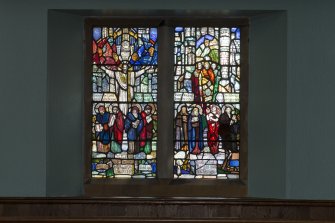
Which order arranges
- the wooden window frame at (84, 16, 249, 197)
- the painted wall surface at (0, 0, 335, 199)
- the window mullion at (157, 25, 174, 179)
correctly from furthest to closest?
1. the window mullion at (157, 25, 174, 179)
2. the wooden window frame at (84, 16, 249, 197)
3. the painted wall surface at (0, 0, 335, 199)

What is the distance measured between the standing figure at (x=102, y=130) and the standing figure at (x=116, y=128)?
4 cm

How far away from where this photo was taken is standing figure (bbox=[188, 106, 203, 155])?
6.76 m

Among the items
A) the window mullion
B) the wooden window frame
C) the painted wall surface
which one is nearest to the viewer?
the painted wall surface

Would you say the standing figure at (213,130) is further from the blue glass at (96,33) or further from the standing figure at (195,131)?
the blue glass at (96,33)

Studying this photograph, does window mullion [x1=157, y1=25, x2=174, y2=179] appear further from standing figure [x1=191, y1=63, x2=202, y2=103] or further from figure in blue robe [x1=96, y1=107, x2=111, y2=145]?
figure in blue robe [x1=96, y1=107, x2=111, y2=145]

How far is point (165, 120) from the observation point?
6688mm

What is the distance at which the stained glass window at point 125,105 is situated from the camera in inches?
266

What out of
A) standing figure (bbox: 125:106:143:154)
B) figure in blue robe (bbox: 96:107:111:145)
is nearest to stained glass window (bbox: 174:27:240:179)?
standing figure (bbox: 125:106:143:154)

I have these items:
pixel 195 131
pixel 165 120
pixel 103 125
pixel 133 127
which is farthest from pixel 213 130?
pixel 103 125
